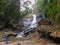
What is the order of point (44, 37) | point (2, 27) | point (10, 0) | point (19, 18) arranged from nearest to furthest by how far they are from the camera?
point (44, 37), point (2, 27), point (10, 0), point (19, 18)

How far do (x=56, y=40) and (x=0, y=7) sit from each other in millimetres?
9015

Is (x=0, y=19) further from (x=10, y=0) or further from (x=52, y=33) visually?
(x=52, y=33)

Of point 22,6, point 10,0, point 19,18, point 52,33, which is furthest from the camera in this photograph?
point 22,6

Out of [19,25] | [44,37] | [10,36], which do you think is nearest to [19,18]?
[19,25]

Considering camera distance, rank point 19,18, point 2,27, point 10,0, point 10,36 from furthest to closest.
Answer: point 19,18 < point 10,0 < point 2,27 < point 10,36

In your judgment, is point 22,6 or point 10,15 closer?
point 10,15

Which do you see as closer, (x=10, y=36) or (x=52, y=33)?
(x=52, y=33)

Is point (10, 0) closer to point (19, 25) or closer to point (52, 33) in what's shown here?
point (19, 25)

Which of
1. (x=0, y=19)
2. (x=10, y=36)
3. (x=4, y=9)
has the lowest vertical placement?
(x=10, y=36)

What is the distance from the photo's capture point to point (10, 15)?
18203mm

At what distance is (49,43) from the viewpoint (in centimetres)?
1053

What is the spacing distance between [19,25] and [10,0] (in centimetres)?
305

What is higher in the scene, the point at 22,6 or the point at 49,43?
the point at 22,6

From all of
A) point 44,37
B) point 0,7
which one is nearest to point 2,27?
point 0,7
